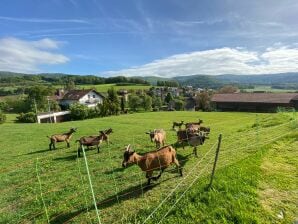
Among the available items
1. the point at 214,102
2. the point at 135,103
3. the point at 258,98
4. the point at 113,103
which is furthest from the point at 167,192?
the point at 214,102

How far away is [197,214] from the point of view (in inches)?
241

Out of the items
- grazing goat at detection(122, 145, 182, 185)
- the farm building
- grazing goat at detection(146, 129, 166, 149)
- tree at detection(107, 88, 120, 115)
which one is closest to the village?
the farm building

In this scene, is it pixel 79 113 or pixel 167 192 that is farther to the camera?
pixel 79 113

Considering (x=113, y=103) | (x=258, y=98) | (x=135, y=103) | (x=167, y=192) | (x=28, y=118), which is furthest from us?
(x=135, y=103)

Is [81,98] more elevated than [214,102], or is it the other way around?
[81,98]

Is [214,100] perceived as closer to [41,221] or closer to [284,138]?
[284,138]

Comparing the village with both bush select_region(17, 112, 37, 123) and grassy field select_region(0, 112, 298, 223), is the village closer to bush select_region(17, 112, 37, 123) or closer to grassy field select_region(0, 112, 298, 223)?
bush select_region(17, 112, 37, 123)

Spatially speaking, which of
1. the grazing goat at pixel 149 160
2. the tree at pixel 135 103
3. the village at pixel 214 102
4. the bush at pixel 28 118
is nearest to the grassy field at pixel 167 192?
the grazing goat at pixel 149 160

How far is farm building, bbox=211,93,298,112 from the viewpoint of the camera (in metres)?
53.8

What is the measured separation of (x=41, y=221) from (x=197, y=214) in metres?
3.91

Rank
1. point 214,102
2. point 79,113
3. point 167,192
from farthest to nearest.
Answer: point 214,102, point 79,113, point 167,192

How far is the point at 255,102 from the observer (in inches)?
2206

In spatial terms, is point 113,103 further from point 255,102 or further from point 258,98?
point 258,98

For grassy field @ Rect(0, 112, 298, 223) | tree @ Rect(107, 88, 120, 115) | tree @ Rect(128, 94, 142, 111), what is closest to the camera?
grassy field @ Rect(0, 112, 298, 223)
